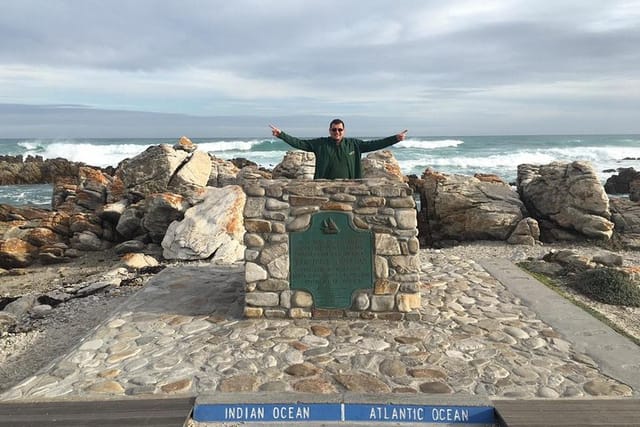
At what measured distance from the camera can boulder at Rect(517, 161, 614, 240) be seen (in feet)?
39.7

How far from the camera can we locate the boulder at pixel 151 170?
14.3 m

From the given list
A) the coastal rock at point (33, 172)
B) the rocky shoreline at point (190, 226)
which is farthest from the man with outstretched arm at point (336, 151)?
the coastal rock at point (33, 172)

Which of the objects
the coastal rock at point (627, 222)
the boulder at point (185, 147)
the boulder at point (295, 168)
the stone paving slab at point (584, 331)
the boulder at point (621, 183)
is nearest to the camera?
the stone paving slab at point (584, 331)

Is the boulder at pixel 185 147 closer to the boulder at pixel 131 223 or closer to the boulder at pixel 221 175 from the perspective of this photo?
the boulder at pixel 221 175

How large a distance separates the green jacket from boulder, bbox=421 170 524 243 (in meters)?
7.41

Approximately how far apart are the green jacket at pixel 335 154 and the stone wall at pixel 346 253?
0.44 metres

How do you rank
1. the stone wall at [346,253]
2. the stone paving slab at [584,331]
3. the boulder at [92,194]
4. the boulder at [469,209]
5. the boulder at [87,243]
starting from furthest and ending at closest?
the boulder at [92,194]
the boulder at [87,243]
the boulder at [469,209]
the stone wall at [346,253]
the stone paving slab at [584,331]

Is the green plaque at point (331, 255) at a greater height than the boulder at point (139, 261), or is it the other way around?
the green plaque at point (331, 255)

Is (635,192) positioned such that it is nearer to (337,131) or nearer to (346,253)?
(337,131)

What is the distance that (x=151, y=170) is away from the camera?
47.9 feet

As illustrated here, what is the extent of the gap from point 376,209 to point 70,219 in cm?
1125

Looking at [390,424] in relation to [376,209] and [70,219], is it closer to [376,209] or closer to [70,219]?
[376,209]

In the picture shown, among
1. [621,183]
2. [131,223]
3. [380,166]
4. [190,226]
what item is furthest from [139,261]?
[621,183]

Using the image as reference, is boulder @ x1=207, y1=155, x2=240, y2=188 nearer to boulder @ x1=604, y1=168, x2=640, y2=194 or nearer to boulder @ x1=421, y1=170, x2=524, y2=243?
boulder @ x1=421, y1=170, x2=524, y2=243
